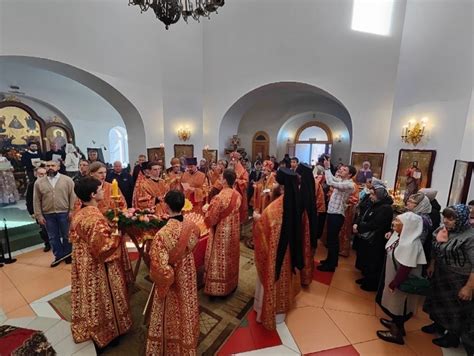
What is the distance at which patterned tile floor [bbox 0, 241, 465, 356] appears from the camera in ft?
7.86

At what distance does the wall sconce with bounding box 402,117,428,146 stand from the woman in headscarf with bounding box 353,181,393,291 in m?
3.85

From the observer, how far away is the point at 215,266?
2.98 metres

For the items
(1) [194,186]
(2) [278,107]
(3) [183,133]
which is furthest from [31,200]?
(2) [278,107]

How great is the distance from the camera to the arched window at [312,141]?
13.2 metres

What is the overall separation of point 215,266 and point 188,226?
139 cm

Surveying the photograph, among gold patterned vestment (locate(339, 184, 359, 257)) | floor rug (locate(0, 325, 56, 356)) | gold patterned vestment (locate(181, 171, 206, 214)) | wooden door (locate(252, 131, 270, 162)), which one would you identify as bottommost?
floor rug (locate(0, 325, 56, 356))

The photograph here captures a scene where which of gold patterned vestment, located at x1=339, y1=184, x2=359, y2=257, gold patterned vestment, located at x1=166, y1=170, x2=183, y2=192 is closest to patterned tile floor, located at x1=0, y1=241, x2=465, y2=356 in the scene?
gold patterned vestment, located at x1=339, y1=184, x2=359, y2=257

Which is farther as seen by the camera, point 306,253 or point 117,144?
point 117,144

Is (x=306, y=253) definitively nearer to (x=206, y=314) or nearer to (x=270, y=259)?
(x=270, y=259)

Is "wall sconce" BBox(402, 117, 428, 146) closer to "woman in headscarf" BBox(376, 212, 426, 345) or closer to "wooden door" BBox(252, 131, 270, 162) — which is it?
"woman in headscarf" BBox(376, 212, 426, 345)

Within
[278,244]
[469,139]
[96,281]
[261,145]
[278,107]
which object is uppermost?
[278,107]

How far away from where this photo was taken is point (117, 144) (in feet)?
57.8

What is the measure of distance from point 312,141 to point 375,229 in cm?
1101

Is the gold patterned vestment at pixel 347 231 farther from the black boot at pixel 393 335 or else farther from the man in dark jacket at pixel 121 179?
the man in dark jacket at pixel 121 179
